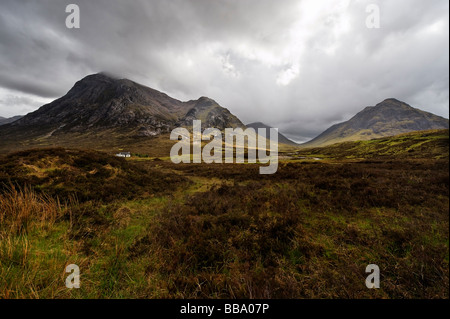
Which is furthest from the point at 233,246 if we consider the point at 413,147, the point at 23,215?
the point at 413,147

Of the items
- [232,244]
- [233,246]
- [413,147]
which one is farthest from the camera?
[413,147]

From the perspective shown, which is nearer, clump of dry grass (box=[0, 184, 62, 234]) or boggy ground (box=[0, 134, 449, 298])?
boggy ground (box=[0, 134, 449, 298])

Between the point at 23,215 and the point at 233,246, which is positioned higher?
the point at 23,215

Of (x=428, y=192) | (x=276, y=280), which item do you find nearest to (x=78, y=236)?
(x=276, y=280)

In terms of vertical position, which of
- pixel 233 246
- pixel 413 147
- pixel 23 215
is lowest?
pixel 233 246

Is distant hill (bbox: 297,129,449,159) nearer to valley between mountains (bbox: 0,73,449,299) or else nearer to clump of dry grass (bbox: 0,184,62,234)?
valley between mountains (bbox: 0,73,449,299)

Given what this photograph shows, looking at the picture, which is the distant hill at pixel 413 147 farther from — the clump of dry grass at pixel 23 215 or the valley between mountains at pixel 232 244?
the clump of dry grass at pixel 23 215

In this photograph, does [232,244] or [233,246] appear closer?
[233,246]

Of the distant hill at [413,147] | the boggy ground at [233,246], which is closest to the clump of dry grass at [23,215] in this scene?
the boggy ground at [233,246]

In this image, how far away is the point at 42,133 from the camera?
182 m

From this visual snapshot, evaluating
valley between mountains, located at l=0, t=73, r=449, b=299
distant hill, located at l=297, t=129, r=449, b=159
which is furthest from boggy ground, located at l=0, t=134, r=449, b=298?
distant hill, located at l=297, t=129, r=449, b=159

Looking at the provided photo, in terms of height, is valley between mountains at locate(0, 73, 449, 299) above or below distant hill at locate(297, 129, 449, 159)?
below

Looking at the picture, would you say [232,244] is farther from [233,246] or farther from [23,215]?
[23,215]
